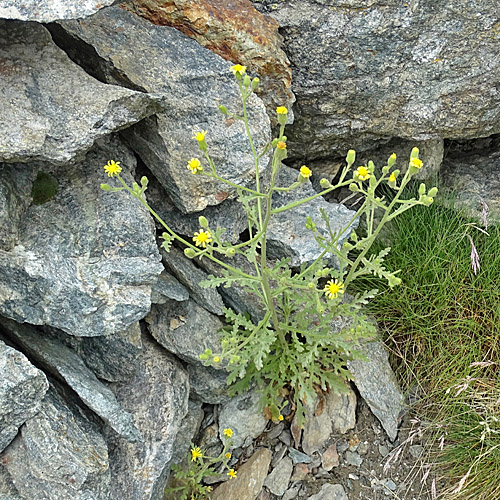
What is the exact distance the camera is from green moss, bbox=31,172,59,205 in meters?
3.21

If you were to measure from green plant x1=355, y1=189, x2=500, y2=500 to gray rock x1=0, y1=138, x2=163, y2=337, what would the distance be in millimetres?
1902

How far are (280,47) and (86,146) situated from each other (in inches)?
65.6

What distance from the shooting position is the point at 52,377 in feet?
10.6

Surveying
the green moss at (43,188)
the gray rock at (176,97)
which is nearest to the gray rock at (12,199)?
the green moss at (43,188)

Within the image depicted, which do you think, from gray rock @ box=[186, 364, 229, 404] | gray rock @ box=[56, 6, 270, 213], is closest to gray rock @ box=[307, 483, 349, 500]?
gray rock @ box=[186, 364, 229, 404]

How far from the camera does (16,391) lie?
2.82 m

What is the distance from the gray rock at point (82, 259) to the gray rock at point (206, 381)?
871 millimetres

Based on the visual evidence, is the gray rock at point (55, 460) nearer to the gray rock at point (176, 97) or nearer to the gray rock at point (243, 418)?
the gray rock at point (243, 418)

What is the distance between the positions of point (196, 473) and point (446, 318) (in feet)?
7.03

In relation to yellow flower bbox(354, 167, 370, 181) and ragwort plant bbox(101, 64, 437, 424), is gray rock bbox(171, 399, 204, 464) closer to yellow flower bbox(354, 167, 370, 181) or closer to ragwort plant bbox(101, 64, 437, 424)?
ragwort plant bbox(101, 64, 437, 424)

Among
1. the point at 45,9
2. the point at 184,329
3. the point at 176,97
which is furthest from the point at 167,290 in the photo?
the point at 45,9

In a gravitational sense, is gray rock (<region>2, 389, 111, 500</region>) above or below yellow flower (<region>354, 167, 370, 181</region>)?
below

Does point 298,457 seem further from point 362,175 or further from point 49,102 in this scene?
point 49,102

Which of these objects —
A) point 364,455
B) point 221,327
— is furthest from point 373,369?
point 221,327
